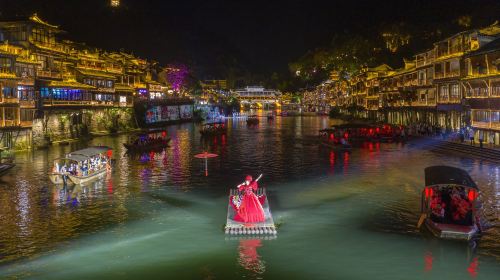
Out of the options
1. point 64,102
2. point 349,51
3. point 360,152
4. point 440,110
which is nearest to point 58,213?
point 360,152

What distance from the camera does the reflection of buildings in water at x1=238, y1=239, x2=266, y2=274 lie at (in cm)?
1820

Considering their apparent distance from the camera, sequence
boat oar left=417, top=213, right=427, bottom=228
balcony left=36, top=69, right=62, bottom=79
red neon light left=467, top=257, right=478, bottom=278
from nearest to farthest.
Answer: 1. red neon light left=467, top=257, right=478, bottom=278
2. boat oar left=417, top=213, right=427, bottom=228
3. balcony left=36, top=69, right=62, bottom=79

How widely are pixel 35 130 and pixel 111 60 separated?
33.6m

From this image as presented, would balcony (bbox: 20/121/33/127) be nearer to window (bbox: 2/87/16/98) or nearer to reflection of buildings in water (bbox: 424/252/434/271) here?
window (bbox: 2/87/16/98)

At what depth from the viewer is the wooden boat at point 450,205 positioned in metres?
20.6

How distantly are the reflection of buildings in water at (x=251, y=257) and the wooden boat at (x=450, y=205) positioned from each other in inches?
308

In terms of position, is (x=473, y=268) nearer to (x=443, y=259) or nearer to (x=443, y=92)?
(x=443, y=259)

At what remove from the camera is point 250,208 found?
2155cm

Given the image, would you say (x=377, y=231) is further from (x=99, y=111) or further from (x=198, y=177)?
(x=99, y=111)

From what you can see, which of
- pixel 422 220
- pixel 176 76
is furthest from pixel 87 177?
pixel 176 76

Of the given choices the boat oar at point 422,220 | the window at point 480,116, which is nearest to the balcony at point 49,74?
the window at point 480,116

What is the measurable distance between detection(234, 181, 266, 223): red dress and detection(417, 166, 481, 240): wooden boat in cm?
764

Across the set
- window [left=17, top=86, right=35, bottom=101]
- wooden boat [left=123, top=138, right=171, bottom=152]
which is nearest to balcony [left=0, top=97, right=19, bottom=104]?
window [left=17, top=86, right=35, bottom=101]

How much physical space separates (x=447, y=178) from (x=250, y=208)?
884cm
